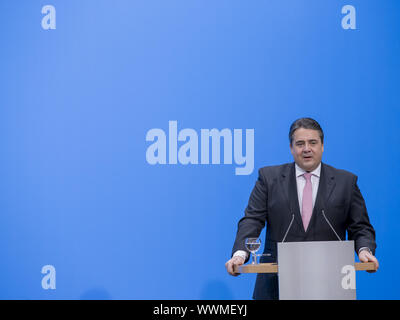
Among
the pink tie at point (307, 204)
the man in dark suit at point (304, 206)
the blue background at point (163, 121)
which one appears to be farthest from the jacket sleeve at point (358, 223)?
the blue background at point (163, 121)

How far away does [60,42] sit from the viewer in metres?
4.18

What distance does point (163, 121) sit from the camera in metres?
4.16

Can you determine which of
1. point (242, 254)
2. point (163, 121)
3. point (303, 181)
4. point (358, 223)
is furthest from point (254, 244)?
point (163, 121)

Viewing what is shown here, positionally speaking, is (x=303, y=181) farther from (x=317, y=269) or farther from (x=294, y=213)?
(x=317, y=269)

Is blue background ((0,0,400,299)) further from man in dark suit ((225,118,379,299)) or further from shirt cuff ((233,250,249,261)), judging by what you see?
shirt cuff ((233,250,249,261))

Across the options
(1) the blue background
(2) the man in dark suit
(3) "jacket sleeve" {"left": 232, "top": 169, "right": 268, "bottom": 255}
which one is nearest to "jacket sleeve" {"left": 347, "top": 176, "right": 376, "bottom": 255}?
(2) the man in dark suit

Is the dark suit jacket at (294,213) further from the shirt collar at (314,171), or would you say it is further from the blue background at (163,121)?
the blue background at (163,121)

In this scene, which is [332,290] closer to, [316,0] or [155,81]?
[155,81]

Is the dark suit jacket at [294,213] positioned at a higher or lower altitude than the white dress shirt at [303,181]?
lower

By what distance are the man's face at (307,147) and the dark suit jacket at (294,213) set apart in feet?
0.31

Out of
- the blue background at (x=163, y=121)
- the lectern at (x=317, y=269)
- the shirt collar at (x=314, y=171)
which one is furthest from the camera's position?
the blue background at (x=163, y=121)

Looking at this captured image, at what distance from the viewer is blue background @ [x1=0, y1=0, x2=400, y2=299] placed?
4.11m

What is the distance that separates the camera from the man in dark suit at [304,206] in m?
2.91

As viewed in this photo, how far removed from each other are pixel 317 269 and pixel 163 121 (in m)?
2.10
